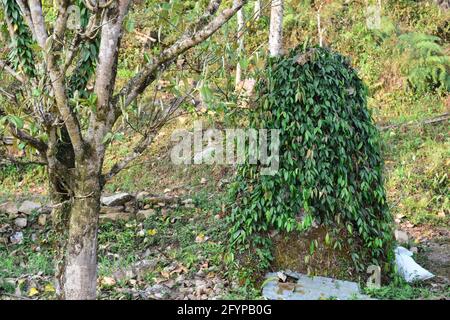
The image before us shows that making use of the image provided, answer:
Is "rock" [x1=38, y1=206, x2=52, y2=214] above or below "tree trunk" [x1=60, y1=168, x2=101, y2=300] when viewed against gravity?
above

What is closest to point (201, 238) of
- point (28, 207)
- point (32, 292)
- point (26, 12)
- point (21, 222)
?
point (32, 292)

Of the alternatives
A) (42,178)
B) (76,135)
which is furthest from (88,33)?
(42,178)

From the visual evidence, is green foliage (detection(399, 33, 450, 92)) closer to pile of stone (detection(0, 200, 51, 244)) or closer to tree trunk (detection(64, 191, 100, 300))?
pile of stone (detection(0, 200, 51, 244))

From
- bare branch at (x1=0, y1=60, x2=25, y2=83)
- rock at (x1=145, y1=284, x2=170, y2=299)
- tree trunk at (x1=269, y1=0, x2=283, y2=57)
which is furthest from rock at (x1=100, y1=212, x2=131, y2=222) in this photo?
tree trunk at (x1=269, y1=0, x2=283, y2=57)

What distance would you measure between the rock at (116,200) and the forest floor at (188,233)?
1.57 ft

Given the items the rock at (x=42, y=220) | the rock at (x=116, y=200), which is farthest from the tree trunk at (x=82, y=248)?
the rock at (x=116, y=200)

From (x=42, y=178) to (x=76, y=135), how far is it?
6012 millimetres

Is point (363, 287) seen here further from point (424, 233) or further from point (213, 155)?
point (213, 155)

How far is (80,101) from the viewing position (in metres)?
4.16

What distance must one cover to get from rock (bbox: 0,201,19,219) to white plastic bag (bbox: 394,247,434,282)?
4.89 meters

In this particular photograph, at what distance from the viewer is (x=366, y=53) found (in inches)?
458

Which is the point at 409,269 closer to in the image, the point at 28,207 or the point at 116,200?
the point at 116,200

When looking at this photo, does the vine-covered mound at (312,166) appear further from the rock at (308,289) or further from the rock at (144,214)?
the rock at (144,214)

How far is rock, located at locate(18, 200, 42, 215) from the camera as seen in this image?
25.9 ft
